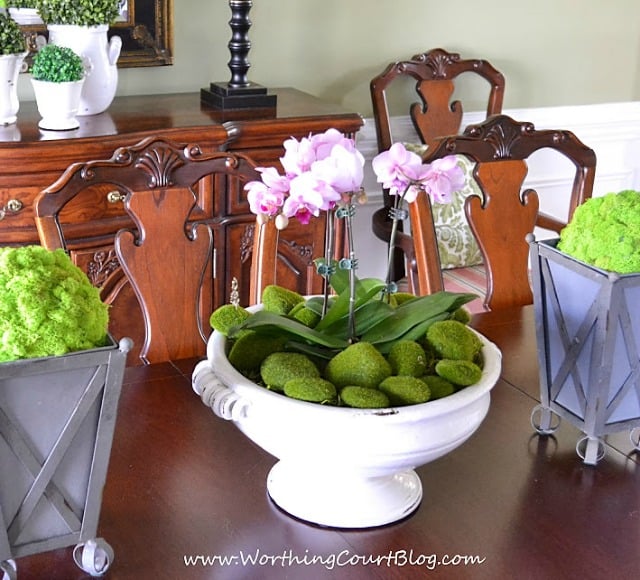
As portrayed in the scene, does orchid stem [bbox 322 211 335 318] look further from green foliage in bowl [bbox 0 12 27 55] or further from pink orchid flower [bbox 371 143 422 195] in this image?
green foliage in bowl [bbox 0 12 27 55]

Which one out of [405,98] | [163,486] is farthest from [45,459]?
[405,98]

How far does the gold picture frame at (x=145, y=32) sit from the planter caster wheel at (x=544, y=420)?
5.67ft

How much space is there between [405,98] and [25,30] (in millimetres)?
1237

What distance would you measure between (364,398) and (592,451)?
1.30 ft

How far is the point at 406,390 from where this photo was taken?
983 millimetres

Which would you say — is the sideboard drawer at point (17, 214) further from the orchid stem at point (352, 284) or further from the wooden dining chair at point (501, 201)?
the orchid stem at point (352, 284)

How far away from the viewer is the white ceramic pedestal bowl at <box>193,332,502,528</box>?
959 millimetres

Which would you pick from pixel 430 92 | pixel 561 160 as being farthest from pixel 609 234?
pixel 561 160

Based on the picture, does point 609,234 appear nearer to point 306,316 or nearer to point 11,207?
point 306,316

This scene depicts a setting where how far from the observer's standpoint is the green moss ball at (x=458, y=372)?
3.34ft

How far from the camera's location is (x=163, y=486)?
1.12 metres

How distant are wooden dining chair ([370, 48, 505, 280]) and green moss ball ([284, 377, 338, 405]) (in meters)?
1.95

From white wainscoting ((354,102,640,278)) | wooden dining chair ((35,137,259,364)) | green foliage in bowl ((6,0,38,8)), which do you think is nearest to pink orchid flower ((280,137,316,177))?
wooden dining chair ((35,137,259,364))

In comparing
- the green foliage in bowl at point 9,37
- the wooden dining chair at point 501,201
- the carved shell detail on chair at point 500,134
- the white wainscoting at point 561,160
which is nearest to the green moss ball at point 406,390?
the wooden dining chair at point 501,201
